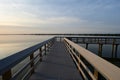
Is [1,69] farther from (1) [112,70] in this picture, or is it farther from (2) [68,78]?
(2) [68,78]

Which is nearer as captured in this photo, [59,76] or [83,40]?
[59,76]

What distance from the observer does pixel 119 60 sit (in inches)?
968

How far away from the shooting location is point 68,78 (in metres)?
5.55

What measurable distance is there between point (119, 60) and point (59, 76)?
66.1 ft

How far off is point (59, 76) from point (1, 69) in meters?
3.27

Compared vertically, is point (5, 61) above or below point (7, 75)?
above

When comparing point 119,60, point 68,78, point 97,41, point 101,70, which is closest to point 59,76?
point 68,78

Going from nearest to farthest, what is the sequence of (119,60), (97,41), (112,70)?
(112,70)
(119,60)
(97,41)

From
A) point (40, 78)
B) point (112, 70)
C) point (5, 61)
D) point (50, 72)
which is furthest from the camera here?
point (50, 72)

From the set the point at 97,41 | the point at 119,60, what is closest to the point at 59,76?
the point at 119,60

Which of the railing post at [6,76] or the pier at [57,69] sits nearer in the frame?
the pier at [57,69]

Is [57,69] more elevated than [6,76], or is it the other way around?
[6,76]

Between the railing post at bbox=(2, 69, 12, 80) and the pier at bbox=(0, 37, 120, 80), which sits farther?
the railing post at bbox=(2, 69, 12, 80)

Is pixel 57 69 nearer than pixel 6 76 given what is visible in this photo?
No
